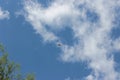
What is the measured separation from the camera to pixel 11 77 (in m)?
53.9

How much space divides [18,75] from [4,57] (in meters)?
3.54

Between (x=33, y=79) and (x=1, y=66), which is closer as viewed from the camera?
(x=1, y=66)

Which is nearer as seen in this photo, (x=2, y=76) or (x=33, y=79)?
(x=2, y=76)

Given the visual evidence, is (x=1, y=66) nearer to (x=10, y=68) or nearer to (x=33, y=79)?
(x=10, y=68)

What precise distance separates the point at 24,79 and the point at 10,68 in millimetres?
3895

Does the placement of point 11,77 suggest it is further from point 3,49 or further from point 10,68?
point 3,49

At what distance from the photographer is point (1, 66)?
175ft

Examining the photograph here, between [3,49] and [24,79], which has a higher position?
[3,49]

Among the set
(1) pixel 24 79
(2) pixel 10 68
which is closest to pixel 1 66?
(2) pixel 10 68

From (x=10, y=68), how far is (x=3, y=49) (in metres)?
4.61

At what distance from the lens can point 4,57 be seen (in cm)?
5553

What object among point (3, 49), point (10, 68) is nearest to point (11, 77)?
point (10, 68)

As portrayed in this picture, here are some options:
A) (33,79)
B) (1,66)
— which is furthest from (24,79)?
(1,66)

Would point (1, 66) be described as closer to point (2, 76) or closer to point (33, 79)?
point (2, 76)
